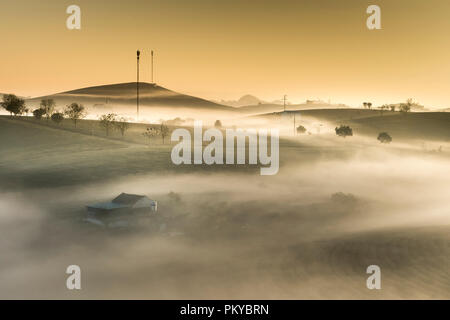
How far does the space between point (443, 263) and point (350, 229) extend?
17484 mm

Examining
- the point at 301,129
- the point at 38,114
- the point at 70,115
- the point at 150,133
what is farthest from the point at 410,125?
the point at 38,114

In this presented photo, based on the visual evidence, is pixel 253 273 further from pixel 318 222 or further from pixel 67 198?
pixel 67 198

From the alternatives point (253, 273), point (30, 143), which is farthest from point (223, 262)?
point (30, 143)

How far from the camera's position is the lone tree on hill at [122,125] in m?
154

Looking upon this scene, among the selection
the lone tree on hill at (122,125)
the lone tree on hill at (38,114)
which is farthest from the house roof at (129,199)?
the lone tree on hill at (38,114)

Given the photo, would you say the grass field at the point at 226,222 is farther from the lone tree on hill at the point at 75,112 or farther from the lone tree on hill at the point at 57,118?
the lone tree on hill at the point at 75,112

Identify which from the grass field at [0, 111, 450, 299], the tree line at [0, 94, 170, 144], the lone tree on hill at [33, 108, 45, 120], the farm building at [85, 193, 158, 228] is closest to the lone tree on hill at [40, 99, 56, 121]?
the tree line at [0, 94, 170, 144]

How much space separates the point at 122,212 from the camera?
75812 millimetres

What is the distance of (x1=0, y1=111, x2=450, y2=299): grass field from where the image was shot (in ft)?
192

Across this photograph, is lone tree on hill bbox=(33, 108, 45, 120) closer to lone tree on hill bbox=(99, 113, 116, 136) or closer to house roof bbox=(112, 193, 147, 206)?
lone tree on hill bbox=(99, 113, 116, 136)

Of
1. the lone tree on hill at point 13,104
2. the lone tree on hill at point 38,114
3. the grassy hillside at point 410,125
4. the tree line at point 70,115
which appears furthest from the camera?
the grassy hillside at point 410,125

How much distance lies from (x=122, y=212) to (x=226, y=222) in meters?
17.0

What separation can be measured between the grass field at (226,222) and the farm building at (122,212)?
229 centimetres

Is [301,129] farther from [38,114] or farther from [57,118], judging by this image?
[38,114]
